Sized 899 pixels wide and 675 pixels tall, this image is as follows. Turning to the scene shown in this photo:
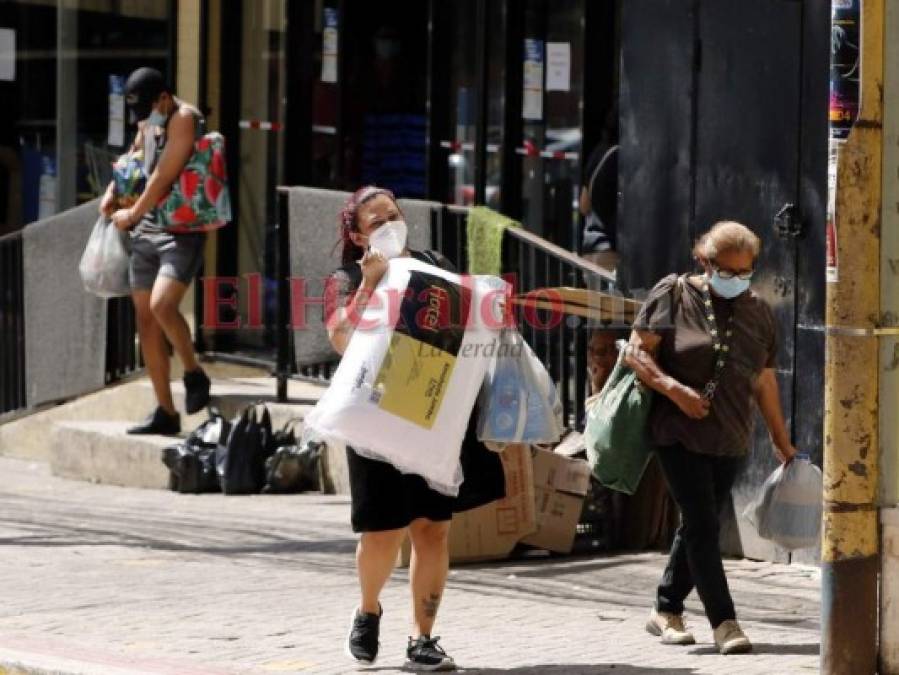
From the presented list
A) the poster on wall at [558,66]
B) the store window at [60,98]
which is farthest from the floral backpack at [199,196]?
the store window at [60,98]

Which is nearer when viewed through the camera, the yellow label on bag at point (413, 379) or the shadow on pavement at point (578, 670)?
the yellow label on bag at point (413, 379)

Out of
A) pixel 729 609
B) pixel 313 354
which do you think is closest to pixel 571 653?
pixel 729 609

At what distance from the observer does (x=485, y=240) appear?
1223 cm

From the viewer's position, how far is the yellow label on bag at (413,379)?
793 centimetres

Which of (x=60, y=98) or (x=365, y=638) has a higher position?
(x=60, y=98)

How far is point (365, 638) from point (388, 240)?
1441mm

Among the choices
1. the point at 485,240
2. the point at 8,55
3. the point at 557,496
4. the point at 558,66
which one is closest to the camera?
the point at 557,496

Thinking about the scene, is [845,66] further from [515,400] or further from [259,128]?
[259,128]

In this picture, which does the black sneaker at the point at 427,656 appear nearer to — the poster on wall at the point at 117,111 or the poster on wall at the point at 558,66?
the poster on wall at the point at 558,66

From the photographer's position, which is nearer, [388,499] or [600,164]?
[388,499]

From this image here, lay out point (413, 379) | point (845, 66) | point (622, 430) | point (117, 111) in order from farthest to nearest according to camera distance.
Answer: point (117, 111)
point (622, 430)
point (413, 379)
point (845, 66)

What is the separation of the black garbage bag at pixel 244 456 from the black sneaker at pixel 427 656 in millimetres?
4682

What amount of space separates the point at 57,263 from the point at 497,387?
6817mm

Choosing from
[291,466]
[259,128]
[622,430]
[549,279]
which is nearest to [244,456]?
[291,466]
